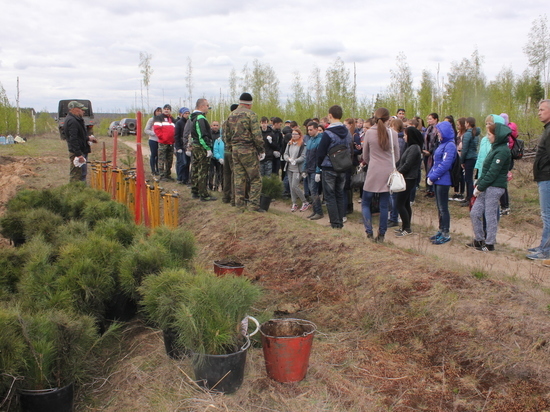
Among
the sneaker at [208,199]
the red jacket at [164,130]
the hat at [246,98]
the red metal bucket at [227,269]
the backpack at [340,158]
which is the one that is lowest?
the red metal bucket at [227,269]

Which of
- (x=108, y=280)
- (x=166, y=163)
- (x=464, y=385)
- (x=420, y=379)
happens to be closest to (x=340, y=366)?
(x=420, y=379)

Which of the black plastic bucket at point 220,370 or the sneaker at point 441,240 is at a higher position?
the sneaker at point 441,240

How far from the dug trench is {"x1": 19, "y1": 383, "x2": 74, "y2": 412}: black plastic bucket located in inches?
13.8

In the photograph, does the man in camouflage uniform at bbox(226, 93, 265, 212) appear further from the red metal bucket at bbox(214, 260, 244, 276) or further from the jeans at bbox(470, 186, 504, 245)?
the jeans at bbox(470, 186, 504, 245)

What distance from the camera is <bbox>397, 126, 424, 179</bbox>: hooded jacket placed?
7.54 m

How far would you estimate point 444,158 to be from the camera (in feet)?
23.4

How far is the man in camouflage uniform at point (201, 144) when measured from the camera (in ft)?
32.3

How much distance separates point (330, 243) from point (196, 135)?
16.5 ft

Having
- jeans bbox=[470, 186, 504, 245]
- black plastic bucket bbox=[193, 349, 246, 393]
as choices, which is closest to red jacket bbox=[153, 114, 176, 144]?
jeans bbox=[470, 186, 504, 245]

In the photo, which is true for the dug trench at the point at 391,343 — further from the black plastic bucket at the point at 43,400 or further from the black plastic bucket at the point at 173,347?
the black plastic bucket at the point at 43,400

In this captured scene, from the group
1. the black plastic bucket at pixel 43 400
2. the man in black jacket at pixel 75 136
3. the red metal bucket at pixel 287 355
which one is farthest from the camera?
the man in black jacket at pixel 75 136

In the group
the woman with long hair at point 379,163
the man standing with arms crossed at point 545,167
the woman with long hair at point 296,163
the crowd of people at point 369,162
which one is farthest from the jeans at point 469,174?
the woman with long hair at point 379,163

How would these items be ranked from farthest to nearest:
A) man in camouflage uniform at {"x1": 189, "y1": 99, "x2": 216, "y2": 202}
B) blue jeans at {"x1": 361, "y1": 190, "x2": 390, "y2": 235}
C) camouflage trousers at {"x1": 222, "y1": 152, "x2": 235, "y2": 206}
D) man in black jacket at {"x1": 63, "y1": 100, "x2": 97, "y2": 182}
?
man in black jacket at {"x1": 63, "y1": 100, "x2": 97, "y2": 182} → man in camouflage uniform at {"x1": 189, "y1": 99, "x2": 216, "y2": 202} → camouflage trousers at {"x1": 222, "y1": 152, "x2": 235, "y2": 206} → blue jeans at {"x1": 361, "y1": 190, "x2": 390, "y2": 235}

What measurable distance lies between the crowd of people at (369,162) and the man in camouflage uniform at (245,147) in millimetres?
Answer: 17
